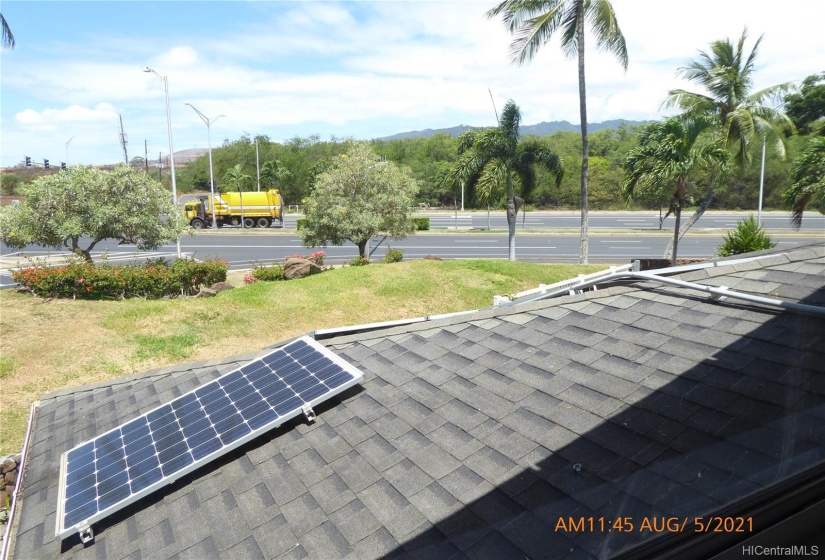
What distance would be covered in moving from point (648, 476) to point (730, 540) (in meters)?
0.60

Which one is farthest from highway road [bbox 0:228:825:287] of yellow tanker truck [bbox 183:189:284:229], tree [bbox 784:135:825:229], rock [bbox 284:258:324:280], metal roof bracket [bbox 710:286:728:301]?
metal roof bracket [bbox 710:286:728:301]

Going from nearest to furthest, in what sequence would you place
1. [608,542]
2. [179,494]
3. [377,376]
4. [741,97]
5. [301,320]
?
[608,542] < [179,494] < [377,376] < [741,97] < [301,320]

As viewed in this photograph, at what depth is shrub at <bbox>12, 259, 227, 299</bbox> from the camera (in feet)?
54.7

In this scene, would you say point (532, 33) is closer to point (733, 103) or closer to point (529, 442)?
point (733, 103)

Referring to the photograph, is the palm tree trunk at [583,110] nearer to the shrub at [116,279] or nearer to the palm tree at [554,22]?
the palm tree at [554,22]

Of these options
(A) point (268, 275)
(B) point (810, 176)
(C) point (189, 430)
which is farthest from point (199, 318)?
(B) point (810, 176)

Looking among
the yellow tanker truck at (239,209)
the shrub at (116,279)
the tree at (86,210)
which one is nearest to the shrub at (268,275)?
the shrub at (116,279)

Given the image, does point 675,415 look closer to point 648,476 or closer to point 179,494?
point 648,476

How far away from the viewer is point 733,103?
42.9ft

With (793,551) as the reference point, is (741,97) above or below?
above

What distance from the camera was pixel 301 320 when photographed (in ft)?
55.9

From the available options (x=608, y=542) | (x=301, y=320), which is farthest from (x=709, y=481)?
(x=301, y=320)

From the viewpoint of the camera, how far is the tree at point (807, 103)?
13.0 feet

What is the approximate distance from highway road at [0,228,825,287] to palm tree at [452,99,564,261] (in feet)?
17.0
